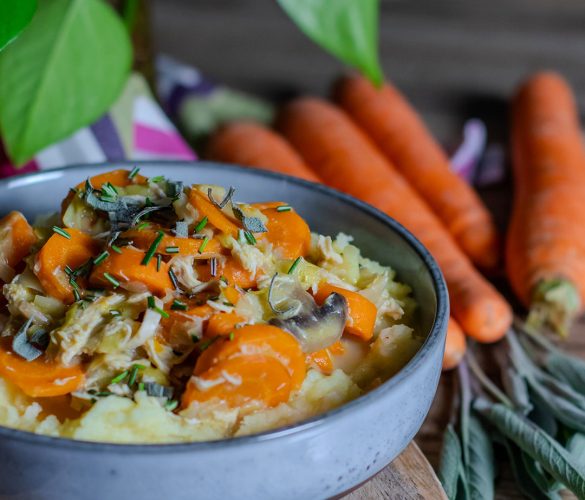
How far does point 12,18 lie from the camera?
1673 millimetres

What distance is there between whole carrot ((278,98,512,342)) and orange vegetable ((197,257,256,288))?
937mm

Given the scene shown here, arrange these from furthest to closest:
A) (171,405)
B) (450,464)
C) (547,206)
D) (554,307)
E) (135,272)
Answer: (547,206), (554,307), (450,464), (135,272), (171,405)

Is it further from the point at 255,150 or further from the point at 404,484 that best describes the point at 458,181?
the point at 404,484

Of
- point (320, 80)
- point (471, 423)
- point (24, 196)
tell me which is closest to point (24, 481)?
point (24, 196)

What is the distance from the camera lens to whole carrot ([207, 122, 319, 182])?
8.95 ft

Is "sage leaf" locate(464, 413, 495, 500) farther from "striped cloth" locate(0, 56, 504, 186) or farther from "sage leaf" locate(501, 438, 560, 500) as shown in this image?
"striped cloth" locate(0, 56, 504, 186)

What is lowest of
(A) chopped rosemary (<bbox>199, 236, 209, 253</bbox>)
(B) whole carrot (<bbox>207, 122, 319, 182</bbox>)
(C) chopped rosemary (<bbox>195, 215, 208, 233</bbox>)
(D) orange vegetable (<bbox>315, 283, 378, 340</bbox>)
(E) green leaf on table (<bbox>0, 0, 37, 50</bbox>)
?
(B) whole carrot (<bbox>207, 122, 319, 182</bbox>)

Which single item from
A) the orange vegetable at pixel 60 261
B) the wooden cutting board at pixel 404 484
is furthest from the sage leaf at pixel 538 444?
the orange vegetable at pixel 60 261

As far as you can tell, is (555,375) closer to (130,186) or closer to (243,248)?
(243,248)

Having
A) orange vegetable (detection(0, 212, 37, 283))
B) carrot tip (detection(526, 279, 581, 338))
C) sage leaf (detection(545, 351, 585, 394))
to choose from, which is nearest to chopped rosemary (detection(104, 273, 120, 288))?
orange vegetable (detection(0, 212, 37, 283))

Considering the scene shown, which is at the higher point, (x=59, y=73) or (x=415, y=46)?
(x=59, y=73)

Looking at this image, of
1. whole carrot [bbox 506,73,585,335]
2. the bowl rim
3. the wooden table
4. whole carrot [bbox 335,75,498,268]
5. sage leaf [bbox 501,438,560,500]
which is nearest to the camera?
the bowl rim

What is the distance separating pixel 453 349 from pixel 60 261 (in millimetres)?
1029

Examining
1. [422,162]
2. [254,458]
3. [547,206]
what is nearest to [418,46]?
[422,162]
